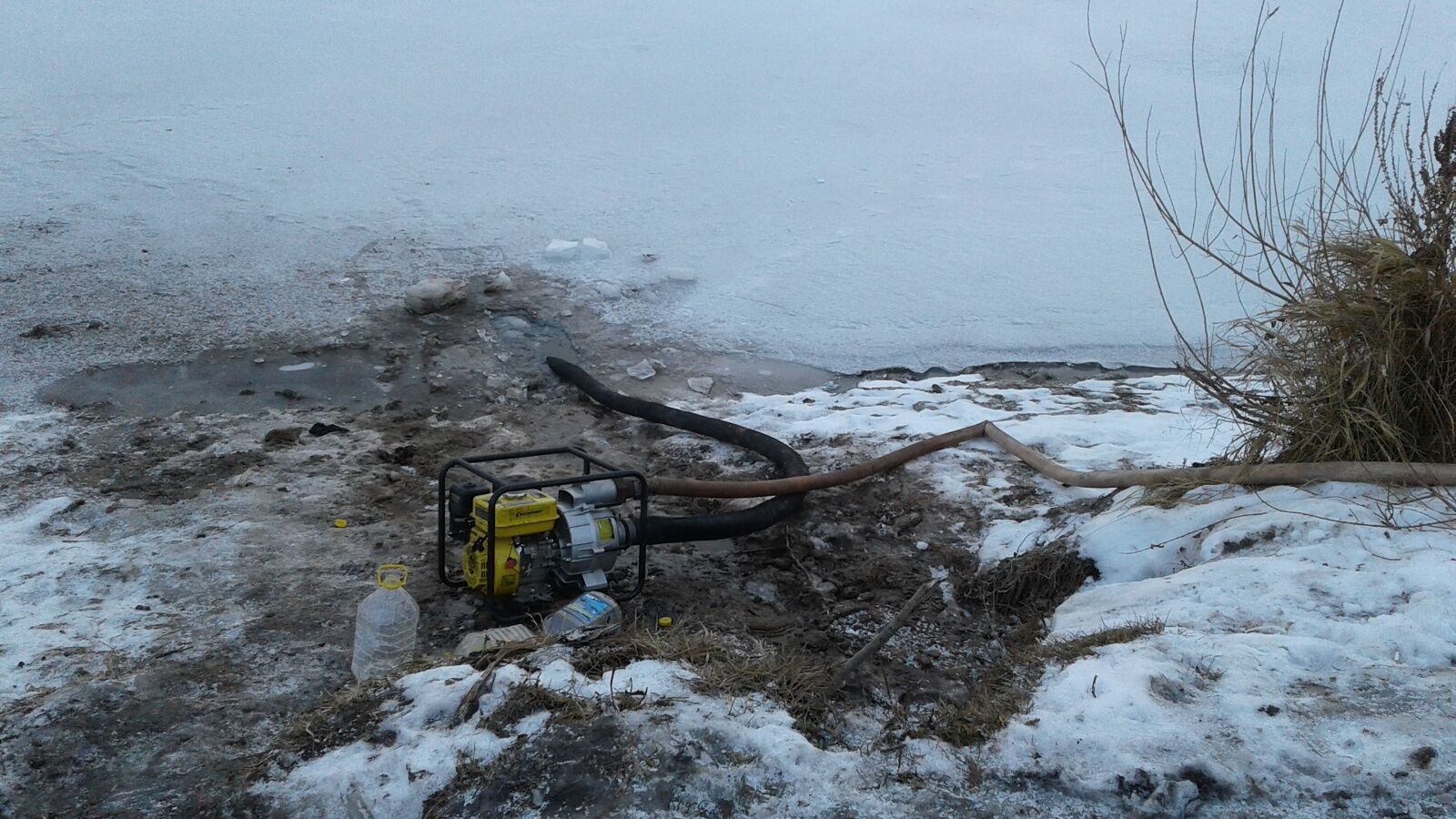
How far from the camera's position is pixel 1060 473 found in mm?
4844

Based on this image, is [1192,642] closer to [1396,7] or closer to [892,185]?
[892,185]

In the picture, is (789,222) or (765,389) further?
(789,222)

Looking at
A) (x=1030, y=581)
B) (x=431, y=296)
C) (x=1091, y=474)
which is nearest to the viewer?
(x=1030, y=581)

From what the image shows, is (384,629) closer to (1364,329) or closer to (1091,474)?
(1091,474)

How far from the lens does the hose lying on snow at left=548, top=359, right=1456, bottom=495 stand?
3.63 m

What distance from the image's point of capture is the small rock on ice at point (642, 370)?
21.0 ft

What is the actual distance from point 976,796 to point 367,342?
490 cm

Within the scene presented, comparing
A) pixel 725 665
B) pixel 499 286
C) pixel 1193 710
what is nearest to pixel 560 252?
pixel 499 286

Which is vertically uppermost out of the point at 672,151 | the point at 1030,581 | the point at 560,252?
the point at 672,151

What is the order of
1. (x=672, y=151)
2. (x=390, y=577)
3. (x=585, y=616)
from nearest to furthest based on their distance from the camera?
(x=390, y=577) < (x=585, y=616) < (x=672, y=151)

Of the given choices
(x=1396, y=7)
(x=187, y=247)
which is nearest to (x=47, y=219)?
(x=187, y=247)

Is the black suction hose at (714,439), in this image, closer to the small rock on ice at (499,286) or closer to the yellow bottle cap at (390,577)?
the yellow bottle cap at (390,577)

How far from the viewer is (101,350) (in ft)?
20.1

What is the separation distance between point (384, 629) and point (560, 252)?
181 inches
